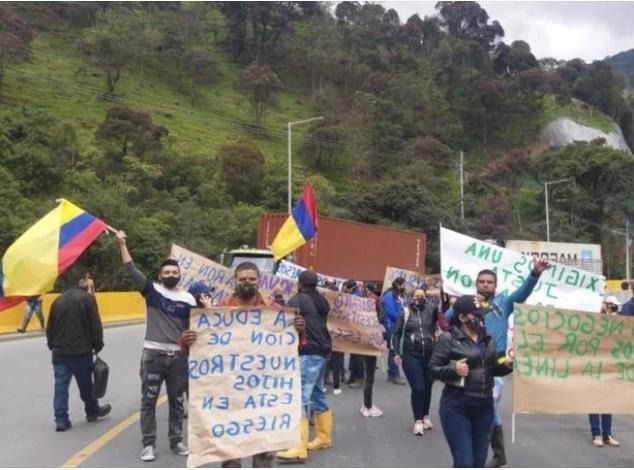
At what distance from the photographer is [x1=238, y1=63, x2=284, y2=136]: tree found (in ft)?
274

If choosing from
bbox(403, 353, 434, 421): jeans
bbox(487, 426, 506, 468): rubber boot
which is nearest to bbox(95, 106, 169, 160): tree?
bbox(403, 353, 434, 421): jeans

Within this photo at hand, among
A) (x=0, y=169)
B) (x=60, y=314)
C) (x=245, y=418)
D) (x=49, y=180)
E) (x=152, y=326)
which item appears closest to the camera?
(x=245, y=418)

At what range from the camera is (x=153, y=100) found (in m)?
80.8

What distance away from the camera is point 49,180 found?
46062mm

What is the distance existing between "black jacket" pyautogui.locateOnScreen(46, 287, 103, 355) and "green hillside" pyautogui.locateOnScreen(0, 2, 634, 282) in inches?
1007

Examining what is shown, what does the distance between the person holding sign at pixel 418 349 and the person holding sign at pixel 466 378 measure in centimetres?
311

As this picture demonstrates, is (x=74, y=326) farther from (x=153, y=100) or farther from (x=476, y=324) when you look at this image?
(x=153, y=100)

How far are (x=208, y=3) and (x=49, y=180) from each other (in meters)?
70.0

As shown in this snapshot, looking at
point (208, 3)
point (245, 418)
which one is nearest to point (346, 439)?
point (245, 418)

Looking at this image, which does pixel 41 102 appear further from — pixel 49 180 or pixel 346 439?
pixel 346 439

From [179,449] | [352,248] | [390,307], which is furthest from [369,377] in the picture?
[352,248]

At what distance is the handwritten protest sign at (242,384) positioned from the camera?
5867 millimetres

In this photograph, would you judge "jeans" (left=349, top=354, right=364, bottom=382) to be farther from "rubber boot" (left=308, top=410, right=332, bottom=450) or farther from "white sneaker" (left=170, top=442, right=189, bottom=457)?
"white sneaker" (left=170, top=442, right=189, bottom=457)

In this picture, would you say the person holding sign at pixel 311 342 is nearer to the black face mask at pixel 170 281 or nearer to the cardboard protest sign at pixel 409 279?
the black face mask at pixel 170 281
